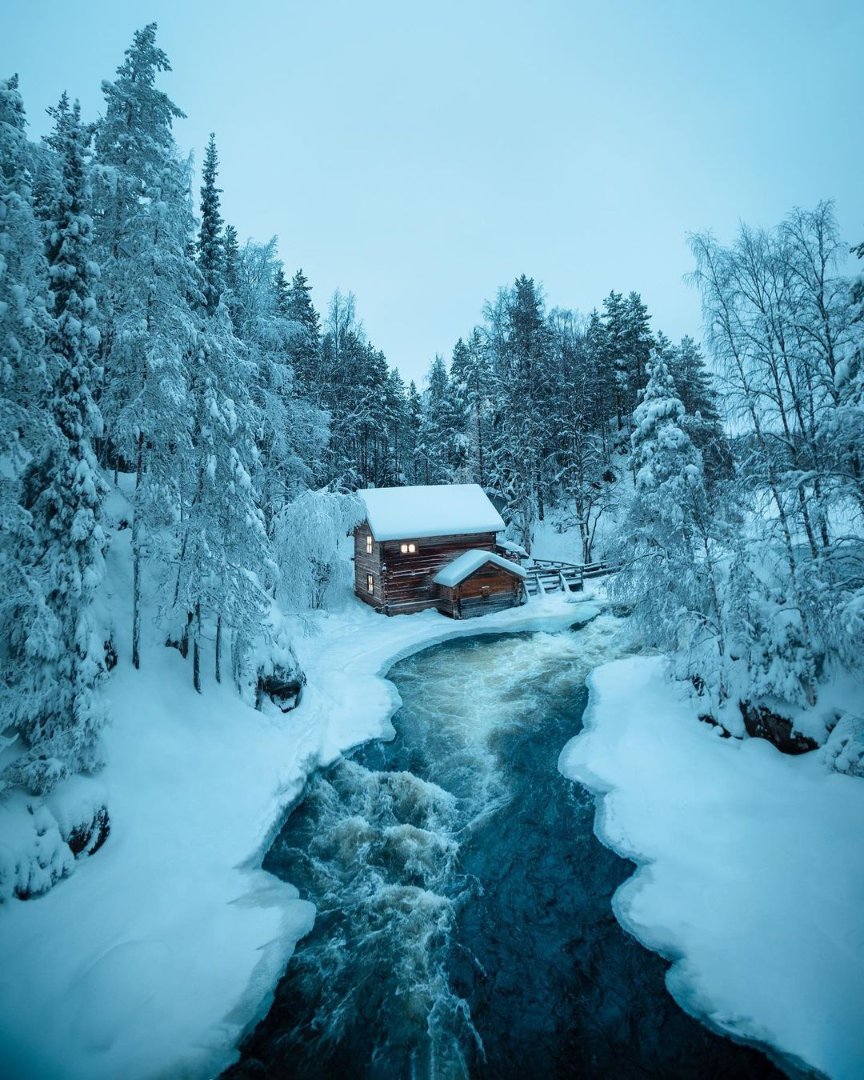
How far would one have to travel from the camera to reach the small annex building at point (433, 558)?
25.8 meters

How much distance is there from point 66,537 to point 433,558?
66.1ft

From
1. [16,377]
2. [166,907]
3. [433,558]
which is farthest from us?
[433,558]

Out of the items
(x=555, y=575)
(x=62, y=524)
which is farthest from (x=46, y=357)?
(x=555, y=575)

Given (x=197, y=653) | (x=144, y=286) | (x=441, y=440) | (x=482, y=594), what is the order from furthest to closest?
1. (x=441, y=440)
2. (x=482, y=594)
3. (x=197, y=653)
4. (x=144, y=286)

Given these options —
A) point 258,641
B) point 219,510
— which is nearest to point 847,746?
point 258,641

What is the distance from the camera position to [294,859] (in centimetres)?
875

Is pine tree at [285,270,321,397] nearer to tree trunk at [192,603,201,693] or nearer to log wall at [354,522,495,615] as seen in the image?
log wall at [354,522,495,615]

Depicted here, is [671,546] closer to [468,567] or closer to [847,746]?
[847,746]

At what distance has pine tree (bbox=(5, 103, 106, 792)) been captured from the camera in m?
7.31

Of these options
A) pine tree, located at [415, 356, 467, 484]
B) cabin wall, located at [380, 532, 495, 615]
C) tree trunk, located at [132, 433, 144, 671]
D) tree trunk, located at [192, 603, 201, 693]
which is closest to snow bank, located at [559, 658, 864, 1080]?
tree trunk, located at [192, 603, 201, 693]

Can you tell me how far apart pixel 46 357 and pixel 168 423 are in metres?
3.12

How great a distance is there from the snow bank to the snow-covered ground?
5.64 meters

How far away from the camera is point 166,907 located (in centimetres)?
714

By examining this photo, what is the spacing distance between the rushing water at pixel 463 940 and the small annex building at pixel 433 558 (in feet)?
44.5
